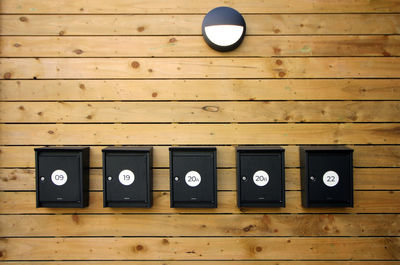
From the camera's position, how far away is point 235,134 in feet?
6.34

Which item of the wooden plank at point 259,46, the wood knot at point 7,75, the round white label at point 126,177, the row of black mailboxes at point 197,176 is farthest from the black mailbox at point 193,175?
the wood knot at point 7,75

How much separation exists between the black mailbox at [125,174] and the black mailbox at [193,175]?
0.17 metres

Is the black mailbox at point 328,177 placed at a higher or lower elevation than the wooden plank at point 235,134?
lower

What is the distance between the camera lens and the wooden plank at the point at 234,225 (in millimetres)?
1929

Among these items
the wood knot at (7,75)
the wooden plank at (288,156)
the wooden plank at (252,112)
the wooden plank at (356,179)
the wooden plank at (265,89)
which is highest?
the wood knot at (7,75)

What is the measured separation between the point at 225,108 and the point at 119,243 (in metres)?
1.16

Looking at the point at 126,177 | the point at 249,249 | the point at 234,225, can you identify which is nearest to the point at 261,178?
the point at 234,225

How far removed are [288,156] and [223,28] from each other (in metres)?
0.95

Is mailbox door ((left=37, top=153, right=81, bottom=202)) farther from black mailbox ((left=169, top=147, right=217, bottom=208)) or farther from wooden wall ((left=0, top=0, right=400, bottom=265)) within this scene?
black mailbox ((left=169, top=147, right=217, bottom=208))

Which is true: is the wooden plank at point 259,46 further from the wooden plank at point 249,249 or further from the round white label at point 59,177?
the wooden plank at point 249,249

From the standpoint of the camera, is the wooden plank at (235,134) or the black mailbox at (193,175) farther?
the wooden plank at (235,134)

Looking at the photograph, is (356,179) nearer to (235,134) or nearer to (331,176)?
(331,176)

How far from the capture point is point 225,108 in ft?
6.35

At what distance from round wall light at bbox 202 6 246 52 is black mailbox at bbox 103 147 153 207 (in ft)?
2.76
